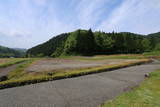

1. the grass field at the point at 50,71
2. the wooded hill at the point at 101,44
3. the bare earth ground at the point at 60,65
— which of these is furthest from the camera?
the wooded hill at the point at 101,44

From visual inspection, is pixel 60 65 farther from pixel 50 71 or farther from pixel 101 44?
pixel 101 44

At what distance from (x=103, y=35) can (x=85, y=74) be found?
166 ft

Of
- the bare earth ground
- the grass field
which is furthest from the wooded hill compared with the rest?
the grass field

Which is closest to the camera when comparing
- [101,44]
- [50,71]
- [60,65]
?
[50,71]

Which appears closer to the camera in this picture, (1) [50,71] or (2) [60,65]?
(1) [50,71]

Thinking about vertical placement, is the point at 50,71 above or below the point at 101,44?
below

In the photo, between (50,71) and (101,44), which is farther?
(101,44)

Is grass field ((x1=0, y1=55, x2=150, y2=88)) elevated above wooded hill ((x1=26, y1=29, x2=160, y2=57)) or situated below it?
below

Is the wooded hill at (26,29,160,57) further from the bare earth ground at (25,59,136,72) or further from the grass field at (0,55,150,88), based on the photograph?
the grass field at (0,55,150,88)

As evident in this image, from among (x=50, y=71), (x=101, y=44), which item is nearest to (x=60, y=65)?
(x=50, y=71)

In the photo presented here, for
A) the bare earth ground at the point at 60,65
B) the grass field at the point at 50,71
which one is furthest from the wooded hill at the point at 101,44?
the grass field at the point at 50,71

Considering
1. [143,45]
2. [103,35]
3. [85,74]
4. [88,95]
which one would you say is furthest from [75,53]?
[88,95]

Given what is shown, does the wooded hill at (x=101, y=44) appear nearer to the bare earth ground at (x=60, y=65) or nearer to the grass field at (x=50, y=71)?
the bare earth ground at (x=60, y=65)

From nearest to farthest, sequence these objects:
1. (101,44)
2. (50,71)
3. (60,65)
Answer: (50,71) → (60,65) → (101,44)
